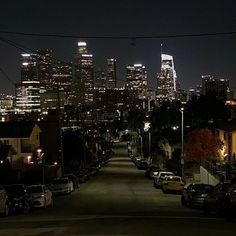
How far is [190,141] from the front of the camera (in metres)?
61.5

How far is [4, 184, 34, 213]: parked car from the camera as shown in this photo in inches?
1130

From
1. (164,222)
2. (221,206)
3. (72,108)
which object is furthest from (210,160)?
(72,108)

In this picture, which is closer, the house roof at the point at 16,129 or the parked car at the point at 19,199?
the parked car at the point at 19,199

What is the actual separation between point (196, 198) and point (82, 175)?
36.2 meters

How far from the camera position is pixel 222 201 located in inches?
961

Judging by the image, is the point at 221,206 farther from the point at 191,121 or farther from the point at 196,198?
the point at 191,121

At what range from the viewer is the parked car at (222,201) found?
74.4 feet

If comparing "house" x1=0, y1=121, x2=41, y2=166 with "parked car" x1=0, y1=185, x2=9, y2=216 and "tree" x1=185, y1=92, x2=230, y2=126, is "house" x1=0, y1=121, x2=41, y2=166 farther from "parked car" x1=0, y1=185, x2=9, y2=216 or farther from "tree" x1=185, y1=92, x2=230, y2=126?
"parked car" x1=0, y1=185, x2=9, y2=216

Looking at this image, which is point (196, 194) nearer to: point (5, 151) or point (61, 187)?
point (61, 187)

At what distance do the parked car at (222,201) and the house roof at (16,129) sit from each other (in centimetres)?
5336

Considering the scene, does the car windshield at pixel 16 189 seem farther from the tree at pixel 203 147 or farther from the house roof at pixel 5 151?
the house roof at pixel 5 151

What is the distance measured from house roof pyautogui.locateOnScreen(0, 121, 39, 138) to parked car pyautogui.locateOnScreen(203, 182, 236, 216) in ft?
175

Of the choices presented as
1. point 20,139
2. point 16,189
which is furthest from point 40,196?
point 20,139

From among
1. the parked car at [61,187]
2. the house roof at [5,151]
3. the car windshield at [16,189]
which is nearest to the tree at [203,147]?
the parked car at [61,187]
